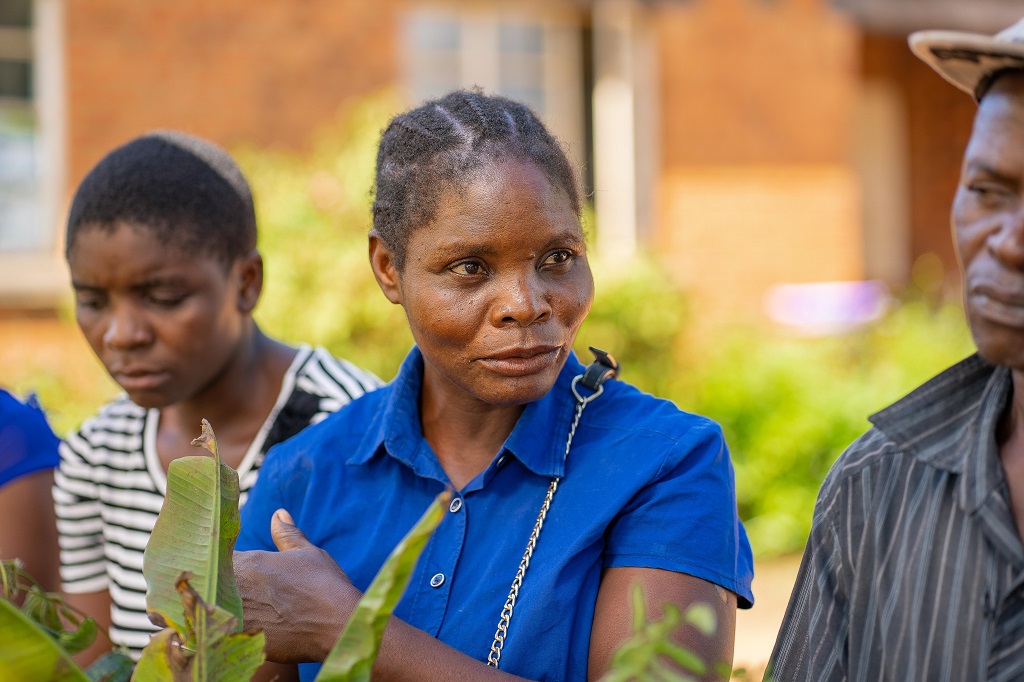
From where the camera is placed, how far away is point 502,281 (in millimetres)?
1871

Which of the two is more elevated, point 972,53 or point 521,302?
point 972,53

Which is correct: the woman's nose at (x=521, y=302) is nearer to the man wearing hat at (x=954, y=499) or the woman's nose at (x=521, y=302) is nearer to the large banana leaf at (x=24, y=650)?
the man wearing hat at (x=954, y=499)

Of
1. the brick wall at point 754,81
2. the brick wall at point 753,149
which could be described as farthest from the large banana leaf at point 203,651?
the brick wall at point 754,81

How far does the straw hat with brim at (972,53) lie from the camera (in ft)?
4.56

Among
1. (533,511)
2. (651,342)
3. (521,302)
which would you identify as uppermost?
(521,302)

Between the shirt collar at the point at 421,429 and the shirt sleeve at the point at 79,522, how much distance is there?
38.0 inches

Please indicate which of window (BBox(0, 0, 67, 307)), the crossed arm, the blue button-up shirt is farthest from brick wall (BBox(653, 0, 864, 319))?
the crossed arm

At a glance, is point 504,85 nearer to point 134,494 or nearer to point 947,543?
point 134,494

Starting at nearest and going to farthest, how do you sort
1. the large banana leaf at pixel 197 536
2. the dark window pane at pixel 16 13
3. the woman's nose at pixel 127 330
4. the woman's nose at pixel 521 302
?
the large banana leaf at pixel 197 536 < the woman's nose at pixel 521 302 < the woman's nose at pixel 127 330 < the dark window pane at pixel 16 13

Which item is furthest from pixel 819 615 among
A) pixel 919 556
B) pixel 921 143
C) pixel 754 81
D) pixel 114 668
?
pixel 921 143

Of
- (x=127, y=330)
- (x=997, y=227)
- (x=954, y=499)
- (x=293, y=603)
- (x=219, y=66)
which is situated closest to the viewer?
(x=997, y=227)

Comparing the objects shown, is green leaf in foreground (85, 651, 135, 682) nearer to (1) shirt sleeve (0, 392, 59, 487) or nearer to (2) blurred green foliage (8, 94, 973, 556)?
(1) shirt sleeve (0, 392, 59, 487)

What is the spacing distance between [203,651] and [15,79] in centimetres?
655

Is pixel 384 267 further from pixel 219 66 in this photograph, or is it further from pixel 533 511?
pixel 219 66
